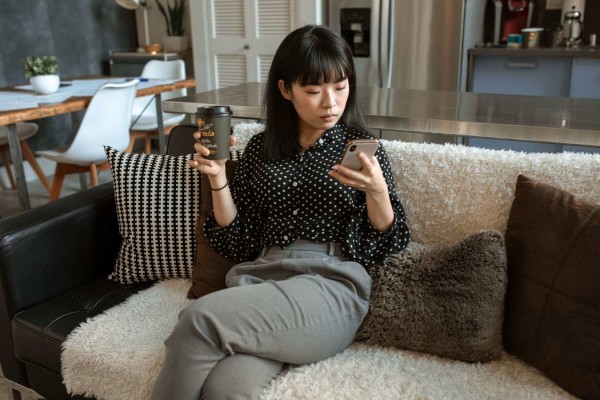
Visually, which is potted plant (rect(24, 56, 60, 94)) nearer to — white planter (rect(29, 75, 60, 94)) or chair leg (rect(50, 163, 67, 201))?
white planter (rect(29, 75, 60, 94))

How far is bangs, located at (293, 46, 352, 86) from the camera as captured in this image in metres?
1.28

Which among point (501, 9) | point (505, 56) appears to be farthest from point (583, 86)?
point (501, 9)

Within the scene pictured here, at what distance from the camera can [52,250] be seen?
1561mm

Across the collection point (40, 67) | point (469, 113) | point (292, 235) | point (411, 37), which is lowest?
point (292, 235)

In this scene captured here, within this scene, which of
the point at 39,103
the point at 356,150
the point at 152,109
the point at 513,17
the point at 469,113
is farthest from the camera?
the point at 152,109

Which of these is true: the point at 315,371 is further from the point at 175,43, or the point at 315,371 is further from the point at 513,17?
the point at 175,43

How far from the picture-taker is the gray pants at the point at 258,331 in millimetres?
1104

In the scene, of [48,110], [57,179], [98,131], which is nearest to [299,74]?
[48,110]

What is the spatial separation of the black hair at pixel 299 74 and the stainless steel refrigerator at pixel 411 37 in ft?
7.21

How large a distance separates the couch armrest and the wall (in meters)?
2.88

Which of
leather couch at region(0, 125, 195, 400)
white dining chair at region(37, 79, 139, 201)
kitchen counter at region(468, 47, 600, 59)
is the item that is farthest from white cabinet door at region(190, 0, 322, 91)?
leather couch at region(0, 125, 195, 400)

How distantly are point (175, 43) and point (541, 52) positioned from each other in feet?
9.90

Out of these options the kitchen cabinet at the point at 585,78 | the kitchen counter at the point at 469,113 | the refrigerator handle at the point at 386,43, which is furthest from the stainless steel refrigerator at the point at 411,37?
the kitchen counter at the point at 469,113

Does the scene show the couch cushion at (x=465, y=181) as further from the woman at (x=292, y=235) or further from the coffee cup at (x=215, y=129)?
the coffee cup at (x=215, y=129)
